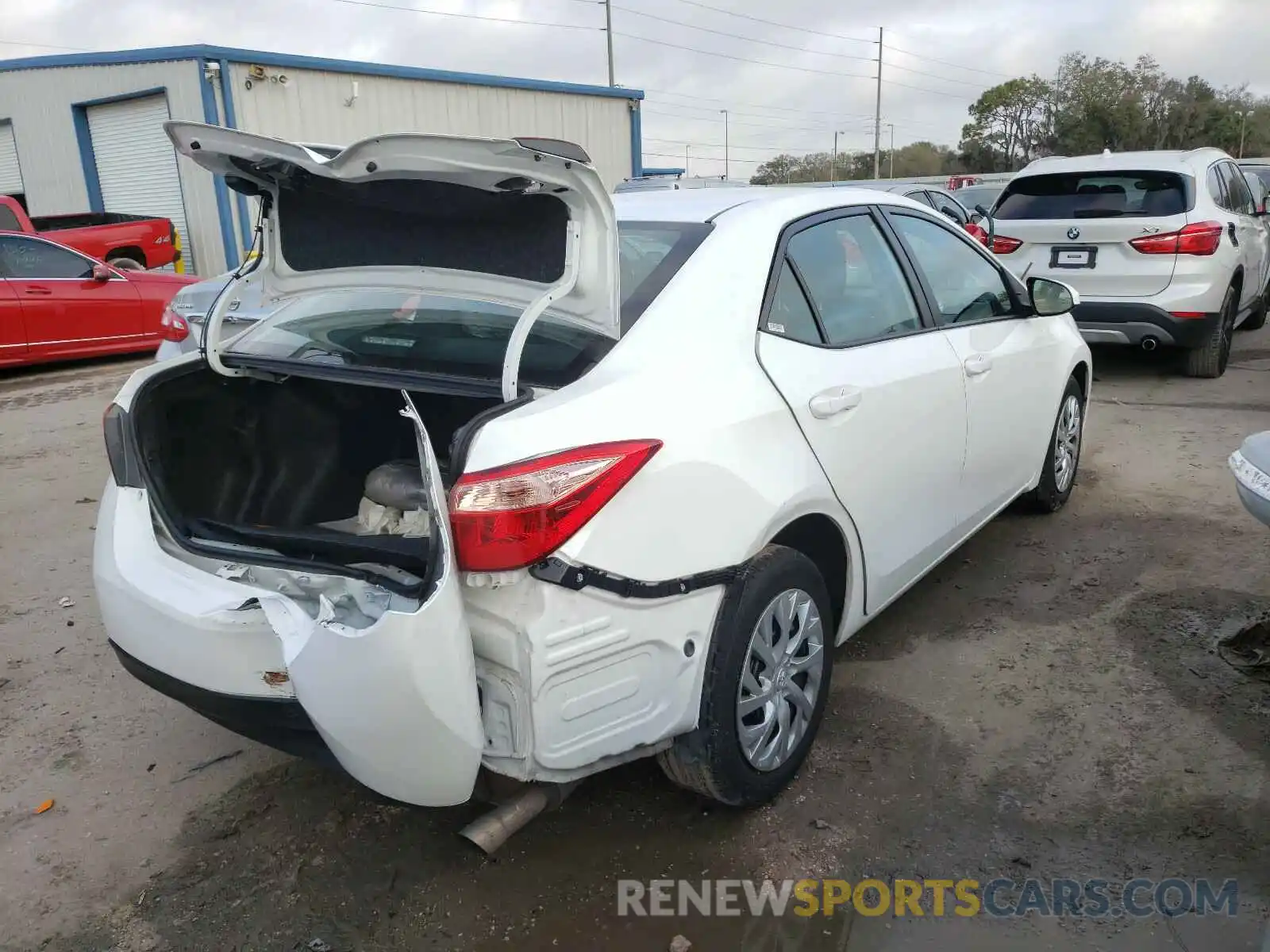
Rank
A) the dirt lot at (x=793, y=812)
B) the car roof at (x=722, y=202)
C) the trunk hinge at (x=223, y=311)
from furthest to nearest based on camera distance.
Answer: the car roof at (x=722, y=202)
the trunk hinge at (x=223, y=311)
the dirt lot at (x=793, y=812)

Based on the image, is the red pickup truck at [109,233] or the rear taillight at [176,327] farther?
the red pickup truck at [109,233]

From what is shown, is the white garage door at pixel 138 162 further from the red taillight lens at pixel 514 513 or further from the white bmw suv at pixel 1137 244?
the red taillight lens at pixel 514 513

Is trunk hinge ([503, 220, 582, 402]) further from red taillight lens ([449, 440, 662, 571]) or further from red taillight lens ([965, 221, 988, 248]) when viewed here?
red taillight lens ([965, 221, 988, 248])

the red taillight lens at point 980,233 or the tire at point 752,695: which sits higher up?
the red taillight lens at point 980,233

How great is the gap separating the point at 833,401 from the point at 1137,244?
5.80 m

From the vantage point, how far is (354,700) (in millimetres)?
2041

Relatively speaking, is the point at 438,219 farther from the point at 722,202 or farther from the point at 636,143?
the point at 636,143

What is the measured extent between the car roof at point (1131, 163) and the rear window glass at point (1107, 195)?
0.13 ft

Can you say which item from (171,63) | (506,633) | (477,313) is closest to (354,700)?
(506,633)

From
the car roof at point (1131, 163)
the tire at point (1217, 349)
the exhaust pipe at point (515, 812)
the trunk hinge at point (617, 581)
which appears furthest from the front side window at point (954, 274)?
the tire at point (1217, 349)

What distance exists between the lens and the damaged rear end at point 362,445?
2.09 m

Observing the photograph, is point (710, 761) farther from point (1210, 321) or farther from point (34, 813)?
point (1210, 321)

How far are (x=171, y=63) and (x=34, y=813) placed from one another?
1630 centimetres

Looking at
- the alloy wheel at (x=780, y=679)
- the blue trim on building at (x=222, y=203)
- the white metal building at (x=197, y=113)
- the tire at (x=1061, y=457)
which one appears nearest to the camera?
the alloy wheel at (x=780, y=679)
